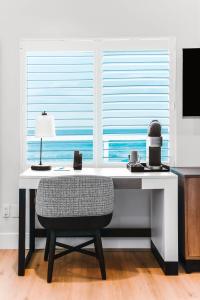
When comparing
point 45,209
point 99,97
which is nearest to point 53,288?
point 45,209

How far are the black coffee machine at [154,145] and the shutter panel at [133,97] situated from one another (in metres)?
0.32

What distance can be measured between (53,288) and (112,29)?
237 cm

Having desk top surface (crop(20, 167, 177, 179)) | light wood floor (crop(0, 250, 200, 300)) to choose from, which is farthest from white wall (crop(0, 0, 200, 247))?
light wood floor (crop(0, 250, 200, 300))

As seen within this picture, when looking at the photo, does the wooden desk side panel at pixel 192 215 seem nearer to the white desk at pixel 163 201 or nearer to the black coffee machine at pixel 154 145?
the white desk at pixel 163 201

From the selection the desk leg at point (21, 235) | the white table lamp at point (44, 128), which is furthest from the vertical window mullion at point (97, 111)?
the desk leg at point (21, 235)

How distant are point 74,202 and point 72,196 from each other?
5 centimetres

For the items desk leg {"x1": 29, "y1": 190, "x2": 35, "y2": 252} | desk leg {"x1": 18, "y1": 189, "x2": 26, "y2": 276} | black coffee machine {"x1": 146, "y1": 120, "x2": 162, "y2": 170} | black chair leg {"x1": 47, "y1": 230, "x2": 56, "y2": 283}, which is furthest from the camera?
desk leg {"x1": 29, "y1": 190, "x2": 35, "y2": 252}

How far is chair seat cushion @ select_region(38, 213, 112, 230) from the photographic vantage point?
2.79 m

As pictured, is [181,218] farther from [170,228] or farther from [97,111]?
[97,111]

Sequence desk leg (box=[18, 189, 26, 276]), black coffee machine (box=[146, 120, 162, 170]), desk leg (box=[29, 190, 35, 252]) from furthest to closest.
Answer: desk leg (box=[29, 190, 35, 252]) < black coffee machine (box=[146, 120, 162, 170]) < desk leg (box=[18, 189, 26, 276])

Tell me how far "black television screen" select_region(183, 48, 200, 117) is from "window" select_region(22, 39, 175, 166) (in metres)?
0.13

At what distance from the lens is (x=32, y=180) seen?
3.02m

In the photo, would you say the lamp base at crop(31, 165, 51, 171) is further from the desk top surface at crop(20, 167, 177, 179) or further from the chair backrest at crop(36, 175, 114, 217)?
the chair backrest at crop(36, 175, 114, 217)

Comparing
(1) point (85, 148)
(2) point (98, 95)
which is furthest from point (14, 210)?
(2) point (98, 95)
